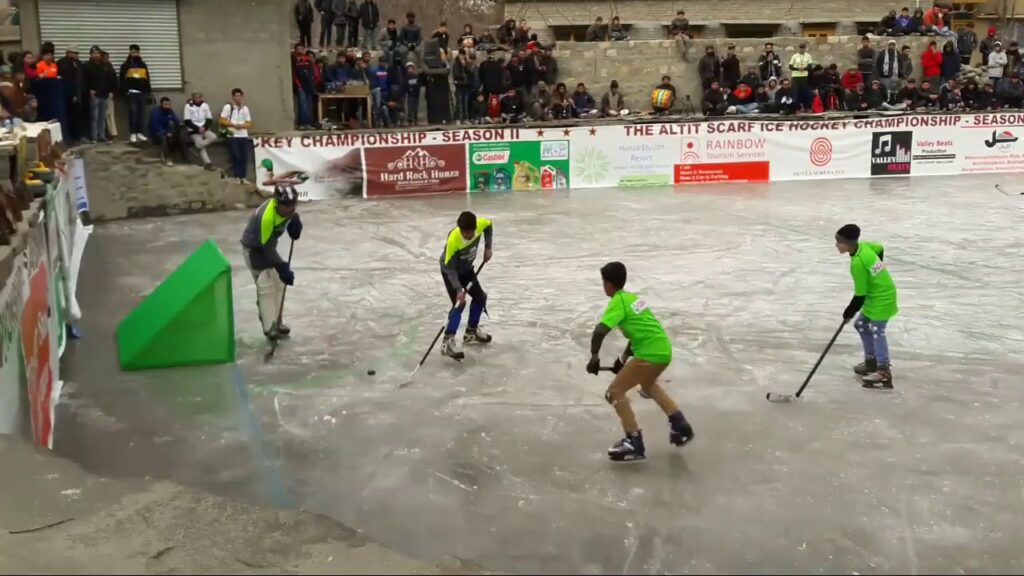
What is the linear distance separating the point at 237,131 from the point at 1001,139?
19.0 m

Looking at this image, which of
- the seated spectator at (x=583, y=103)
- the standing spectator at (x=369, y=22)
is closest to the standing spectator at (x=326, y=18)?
the standing spectator at (x=369, y=22)

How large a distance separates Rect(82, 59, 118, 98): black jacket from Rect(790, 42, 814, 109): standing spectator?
16.8 m

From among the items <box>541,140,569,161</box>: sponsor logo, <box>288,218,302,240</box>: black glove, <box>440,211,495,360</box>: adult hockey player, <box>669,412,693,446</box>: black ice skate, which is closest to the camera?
<box>669,412,693,446</box>: black ice skate

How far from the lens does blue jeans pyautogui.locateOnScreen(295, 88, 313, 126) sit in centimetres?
2327

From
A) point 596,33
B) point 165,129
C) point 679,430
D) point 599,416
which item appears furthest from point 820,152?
point 679,430

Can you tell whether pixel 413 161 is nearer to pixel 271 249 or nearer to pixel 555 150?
pixel 555 150

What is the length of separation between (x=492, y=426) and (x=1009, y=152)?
882 inches

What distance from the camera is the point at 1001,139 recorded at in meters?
25.4

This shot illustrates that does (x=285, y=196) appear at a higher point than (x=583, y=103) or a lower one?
lower

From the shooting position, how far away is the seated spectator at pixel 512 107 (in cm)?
2452

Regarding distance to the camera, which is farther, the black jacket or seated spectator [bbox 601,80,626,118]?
seated spectator [bbox 601,80,626,118]

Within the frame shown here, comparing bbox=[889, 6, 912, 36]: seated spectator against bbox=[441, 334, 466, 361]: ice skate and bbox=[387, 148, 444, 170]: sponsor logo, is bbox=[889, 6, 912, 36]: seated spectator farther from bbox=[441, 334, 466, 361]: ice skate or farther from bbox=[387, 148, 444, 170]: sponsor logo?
bbox=[441, 334, 466, 361]: ice skate

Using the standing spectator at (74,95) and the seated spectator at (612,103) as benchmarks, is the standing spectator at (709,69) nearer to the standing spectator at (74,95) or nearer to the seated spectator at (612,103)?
the seated spectator at (612,103)

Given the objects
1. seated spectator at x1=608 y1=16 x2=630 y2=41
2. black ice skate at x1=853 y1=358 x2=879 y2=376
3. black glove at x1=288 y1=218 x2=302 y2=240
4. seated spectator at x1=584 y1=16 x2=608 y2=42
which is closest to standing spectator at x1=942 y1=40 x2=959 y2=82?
seated spectator at x1=608 y1=16 x2=630 y2=41
